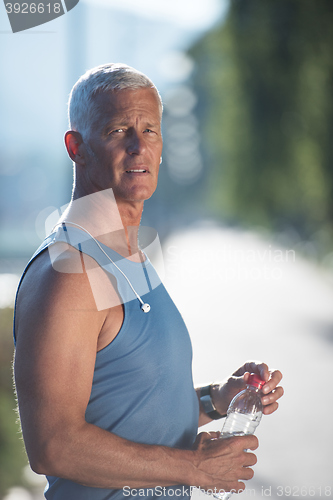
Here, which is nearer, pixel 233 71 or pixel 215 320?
pixel 215 320

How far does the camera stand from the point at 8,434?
423 centimetres

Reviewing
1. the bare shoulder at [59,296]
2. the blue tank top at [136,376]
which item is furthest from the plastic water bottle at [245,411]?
the bare shoulder at [59,296]

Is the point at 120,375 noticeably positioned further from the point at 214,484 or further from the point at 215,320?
the point at 215,320

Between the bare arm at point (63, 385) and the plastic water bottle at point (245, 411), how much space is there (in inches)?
22.7

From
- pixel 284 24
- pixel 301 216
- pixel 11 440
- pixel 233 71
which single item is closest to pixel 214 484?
pixel 11 440

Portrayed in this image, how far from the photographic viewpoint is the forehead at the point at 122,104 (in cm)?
185

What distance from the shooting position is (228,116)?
1798 cm

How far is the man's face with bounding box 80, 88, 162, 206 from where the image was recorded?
185cm

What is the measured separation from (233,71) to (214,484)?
16657 millimetres

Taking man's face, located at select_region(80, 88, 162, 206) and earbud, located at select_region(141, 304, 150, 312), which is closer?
earbud, located at select_region(141, 304, 150, 312)

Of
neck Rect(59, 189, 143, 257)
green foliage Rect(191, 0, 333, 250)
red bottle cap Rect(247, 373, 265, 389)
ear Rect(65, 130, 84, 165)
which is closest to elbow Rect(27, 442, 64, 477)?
neck Rect(59, 189, 143, 257)

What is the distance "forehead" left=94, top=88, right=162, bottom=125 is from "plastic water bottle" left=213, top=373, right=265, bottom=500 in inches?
40.9

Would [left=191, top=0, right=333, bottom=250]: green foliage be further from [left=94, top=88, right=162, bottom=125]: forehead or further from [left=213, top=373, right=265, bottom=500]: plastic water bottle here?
[left=94, top=88, right=162, bottom=125]: forehead

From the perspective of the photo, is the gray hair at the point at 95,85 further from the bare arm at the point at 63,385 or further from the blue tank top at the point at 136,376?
the bare arm at the point at 63,385
